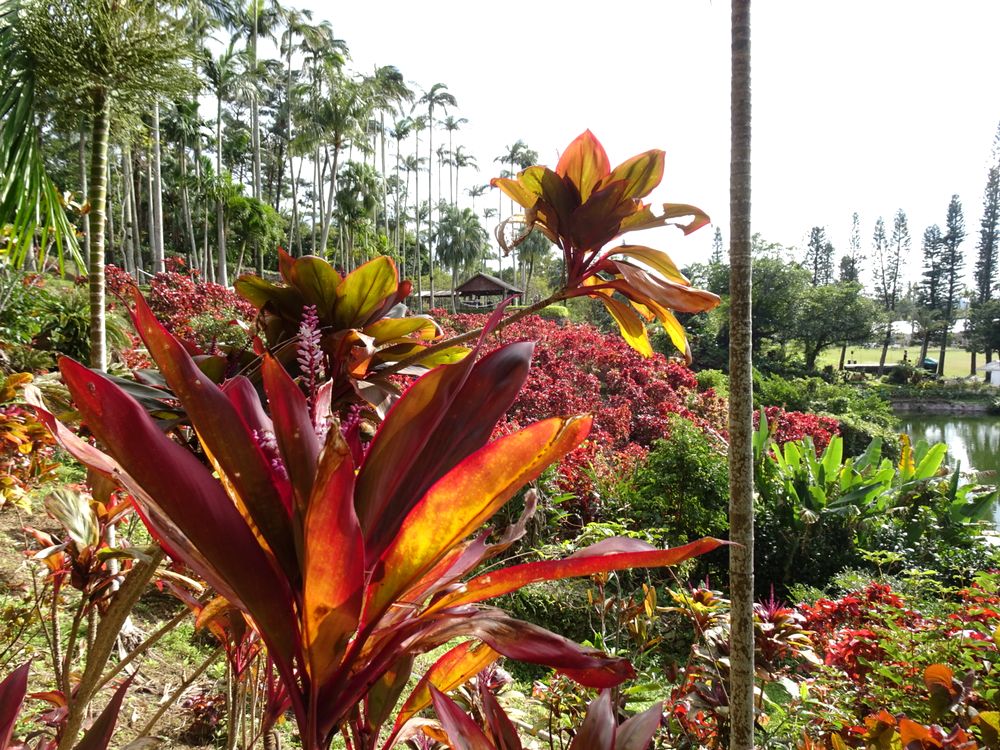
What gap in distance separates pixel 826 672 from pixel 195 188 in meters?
30.2

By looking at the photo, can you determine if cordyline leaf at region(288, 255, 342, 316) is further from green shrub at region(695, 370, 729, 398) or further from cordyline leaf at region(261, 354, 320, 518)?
green shrub at region(695, 370, 729, 398)

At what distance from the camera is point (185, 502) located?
489 millimetres

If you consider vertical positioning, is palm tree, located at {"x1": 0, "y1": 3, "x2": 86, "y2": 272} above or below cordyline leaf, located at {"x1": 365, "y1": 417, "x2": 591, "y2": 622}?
above

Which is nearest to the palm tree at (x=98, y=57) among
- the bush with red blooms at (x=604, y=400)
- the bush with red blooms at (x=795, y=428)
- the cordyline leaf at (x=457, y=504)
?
the cordyline leaf at (x=457, y=504)

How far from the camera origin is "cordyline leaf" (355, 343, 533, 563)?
57cm

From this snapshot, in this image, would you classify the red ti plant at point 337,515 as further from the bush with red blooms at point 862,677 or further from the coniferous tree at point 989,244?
the coniferous tree at point 989,244

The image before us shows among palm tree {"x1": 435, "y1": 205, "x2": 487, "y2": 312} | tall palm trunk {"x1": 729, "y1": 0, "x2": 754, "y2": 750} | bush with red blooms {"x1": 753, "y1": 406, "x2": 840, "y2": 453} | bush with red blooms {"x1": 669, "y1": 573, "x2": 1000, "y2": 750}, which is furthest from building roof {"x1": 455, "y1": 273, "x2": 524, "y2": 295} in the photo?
tall palm trunk {"x1": 729, "y1": 0, "x2": 754, "y2": 750}

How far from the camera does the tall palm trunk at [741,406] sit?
1.18 metres

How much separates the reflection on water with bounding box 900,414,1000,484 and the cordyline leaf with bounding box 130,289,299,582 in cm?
1722

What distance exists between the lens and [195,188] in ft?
87.1

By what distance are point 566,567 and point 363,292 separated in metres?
0.65

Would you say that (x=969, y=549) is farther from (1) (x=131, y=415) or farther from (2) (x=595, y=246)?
(1) (x=131, y=415)

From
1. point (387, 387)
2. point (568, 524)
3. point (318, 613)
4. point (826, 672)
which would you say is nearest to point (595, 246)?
point (387, 387)

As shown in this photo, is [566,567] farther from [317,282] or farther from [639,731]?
[317,282]
